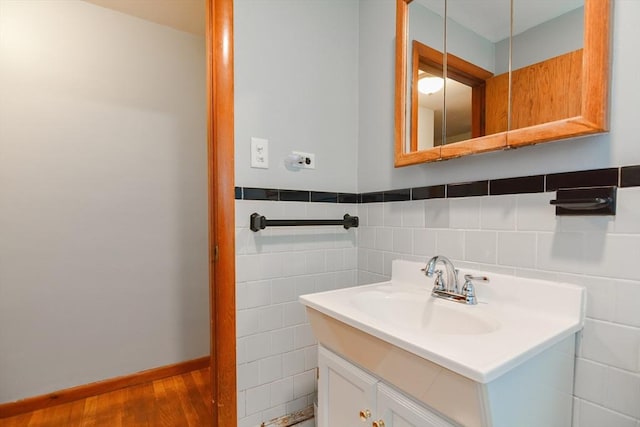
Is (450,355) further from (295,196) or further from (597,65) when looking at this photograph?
(295,196)

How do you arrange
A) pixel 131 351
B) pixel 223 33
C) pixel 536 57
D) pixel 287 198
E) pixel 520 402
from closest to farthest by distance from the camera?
1. pixel 520 402
2. pixel 536 57
3. pixel 223 33
4. pixel 287 198
5. pixel 131 351

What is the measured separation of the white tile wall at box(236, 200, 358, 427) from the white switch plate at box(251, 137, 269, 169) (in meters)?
0.15

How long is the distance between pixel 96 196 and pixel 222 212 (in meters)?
1.12

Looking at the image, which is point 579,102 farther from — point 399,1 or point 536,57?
point 399,1

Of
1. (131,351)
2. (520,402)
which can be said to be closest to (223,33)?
(520,402)

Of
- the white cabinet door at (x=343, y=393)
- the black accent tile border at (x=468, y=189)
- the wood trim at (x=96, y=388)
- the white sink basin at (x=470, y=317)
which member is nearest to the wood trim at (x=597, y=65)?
the black accent tile border at (x=468, y=189)

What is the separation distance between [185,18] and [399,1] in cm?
137

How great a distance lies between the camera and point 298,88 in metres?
1.31

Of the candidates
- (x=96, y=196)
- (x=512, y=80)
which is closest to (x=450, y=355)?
(x=512, y=80)

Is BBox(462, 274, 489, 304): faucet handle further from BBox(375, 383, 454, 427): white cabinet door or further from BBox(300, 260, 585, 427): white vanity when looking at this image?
BBox(375, 383, 454, 427): white cabinet door

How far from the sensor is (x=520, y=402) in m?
0.59

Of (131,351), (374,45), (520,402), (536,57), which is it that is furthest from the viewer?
(131,351)

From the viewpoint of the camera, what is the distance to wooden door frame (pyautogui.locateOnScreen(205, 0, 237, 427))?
1132 mm

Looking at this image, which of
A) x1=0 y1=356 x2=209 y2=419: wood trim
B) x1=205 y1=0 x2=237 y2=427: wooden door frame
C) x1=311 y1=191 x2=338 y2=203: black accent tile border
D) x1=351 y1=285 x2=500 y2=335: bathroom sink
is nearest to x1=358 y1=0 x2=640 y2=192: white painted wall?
x1=311 y1=191 x2=338 y2=203: black accent tile border
